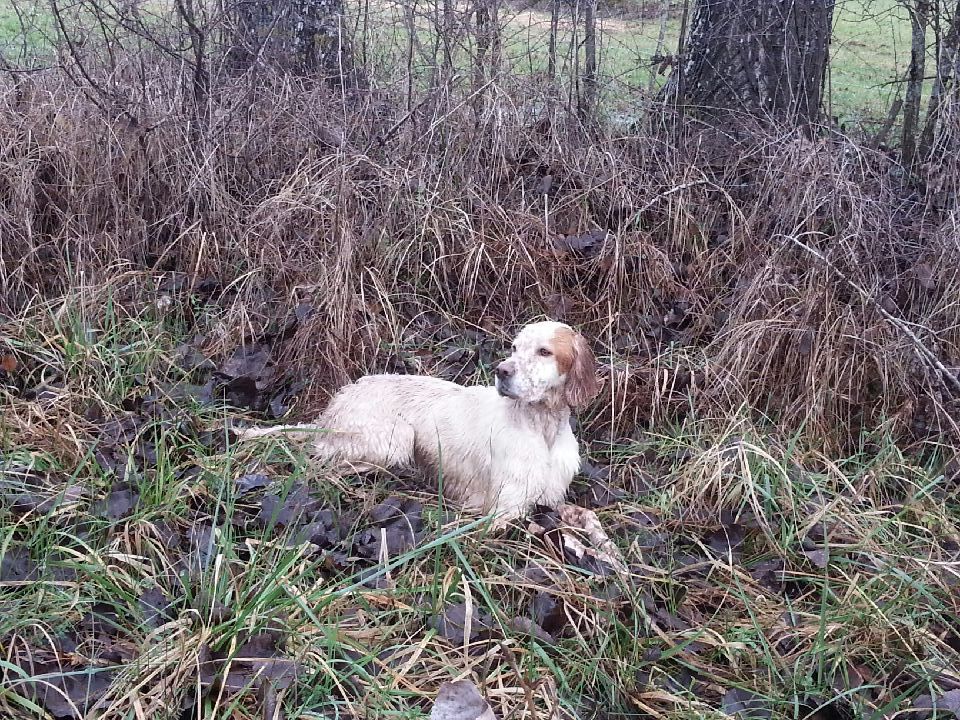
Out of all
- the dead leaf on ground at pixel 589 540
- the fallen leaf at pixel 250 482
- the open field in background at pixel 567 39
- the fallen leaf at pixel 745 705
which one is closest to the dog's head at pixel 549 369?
the dead leaf on ground at pixel 589 540

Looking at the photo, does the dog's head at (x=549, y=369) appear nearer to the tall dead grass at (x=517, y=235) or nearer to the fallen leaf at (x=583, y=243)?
the tall dead grass at (x=517, y=235)

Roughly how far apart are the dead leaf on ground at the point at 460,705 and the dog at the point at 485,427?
38.7 inches

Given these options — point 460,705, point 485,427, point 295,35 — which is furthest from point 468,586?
point 295,35

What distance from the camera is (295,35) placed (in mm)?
5793

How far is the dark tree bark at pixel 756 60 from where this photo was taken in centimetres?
512

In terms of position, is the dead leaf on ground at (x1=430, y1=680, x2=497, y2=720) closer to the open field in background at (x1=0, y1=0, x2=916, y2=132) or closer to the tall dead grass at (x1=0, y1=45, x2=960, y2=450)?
the tall dead grass at (x1=0, y1=45, x2=960, y2=450)

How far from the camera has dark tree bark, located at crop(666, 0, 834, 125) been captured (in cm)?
512

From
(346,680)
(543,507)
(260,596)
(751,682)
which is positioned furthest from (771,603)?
(260,596)

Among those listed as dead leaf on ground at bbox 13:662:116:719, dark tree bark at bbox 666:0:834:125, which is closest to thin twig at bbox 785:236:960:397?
dark tree bark at bbox 666:0:834:125

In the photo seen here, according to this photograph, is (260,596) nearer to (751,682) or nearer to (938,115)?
(751,682)

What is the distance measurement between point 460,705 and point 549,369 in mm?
1401

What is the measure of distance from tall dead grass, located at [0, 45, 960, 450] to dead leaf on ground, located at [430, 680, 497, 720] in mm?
1888

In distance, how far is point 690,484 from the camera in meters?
3.45

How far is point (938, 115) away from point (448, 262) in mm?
2767
